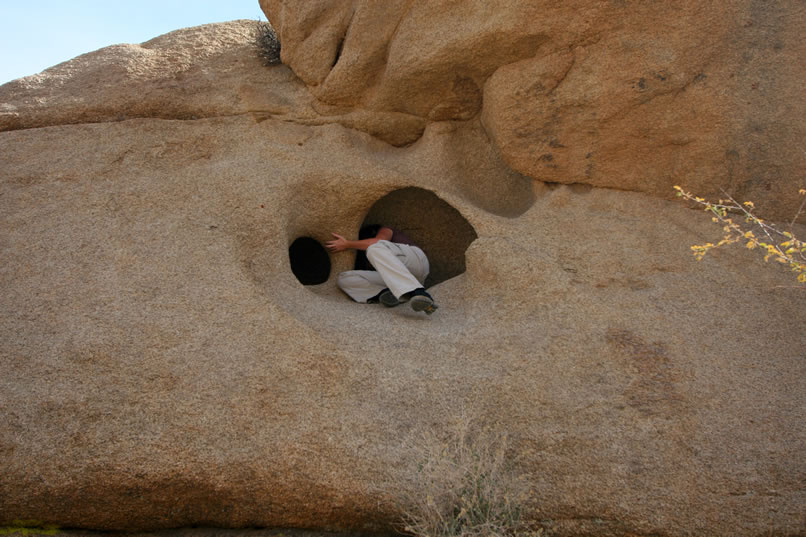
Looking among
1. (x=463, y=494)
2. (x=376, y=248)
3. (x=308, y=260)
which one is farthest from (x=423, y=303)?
(x=308, y=260)

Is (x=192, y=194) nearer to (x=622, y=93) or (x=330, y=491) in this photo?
(x=330, y=491)

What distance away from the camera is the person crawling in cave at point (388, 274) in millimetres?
3633

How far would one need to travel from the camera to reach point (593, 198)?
12.7 ft

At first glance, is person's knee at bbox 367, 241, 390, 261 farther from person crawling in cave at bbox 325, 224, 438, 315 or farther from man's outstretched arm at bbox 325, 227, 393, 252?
man's outstretched arm at bbox 325, 227, 393, 252

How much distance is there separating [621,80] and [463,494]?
2.57 meters

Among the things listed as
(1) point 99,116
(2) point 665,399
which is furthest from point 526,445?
(1) point 99,116

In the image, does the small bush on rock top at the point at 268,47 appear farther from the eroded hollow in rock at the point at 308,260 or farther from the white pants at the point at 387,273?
the white pants at the point at 387,273

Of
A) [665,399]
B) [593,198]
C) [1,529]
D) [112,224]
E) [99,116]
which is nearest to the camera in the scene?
[1,529]

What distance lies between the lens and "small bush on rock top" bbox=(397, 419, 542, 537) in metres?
2.21

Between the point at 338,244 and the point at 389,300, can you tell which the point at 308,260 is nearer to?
the point at 338,244

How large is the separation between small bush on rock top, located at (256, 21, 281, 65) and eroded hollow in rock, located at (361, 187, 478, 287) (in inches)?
54.0

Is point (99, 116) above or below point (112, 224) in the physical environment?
above

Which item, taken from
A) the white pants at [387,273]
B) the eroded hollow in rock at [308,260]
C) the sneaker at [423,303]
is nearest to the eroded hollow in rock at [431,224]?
the eroded hollow in rock at [308,260]

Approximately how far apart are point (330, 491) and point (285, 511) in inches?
8.3
